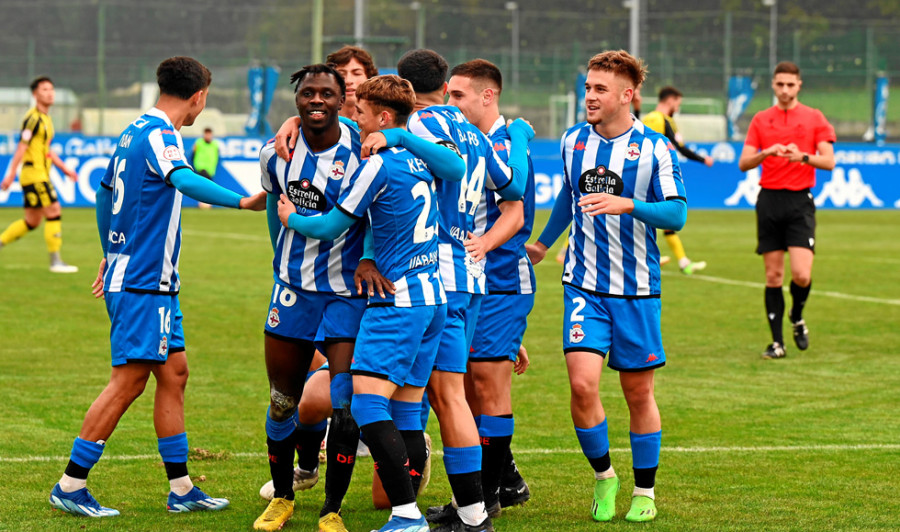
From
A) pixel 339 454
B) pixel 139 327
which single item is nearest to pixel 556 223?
pixel 339 454

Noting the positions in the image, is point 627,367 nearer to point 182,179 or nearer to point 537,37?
point 182,179

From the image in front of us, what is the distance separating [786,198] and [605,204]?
5719 millimetres

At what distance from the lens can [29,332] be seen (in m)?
11.2

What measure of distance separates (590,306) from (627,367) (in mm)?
322

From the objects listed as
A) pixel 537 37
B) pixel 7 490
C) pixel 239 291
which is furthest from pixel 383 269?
pixel 537 37

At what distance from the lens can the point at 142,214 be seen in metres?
5.62

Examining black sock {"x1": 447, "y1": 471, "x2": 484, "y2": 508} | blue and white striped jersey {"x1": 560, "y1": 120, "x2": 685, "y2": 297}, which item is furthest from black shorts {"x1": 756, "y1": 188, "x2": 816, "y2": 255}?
black sock {"x1": 447, "y1": 471, "x2": 484, "y2": 508}

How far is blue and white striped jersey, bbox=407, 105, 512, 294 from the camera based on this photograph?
5.20 m

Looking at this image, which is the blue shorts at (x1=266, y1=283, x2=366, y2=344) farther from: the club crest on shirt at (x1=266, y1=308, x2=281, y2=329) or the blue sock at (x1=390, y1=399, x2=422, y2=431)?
the blue sock at (x1=390, y1=399, x2=422, y2=431)

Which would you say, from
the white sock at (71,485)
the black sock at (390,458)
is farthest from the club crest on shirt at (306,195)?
the white sock at (71,485)

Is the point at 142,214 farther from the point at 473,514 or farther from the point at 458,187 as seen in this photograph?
the point at 473,514

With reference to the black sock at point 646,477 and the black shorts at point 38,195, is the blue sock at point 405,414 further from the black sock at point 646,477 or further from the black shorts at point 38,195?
the black shorts at point 38,195

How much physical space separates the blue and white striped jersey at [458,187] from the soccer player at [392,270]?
0.14m

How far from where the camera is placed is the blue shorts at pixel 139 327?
18.3 feet
